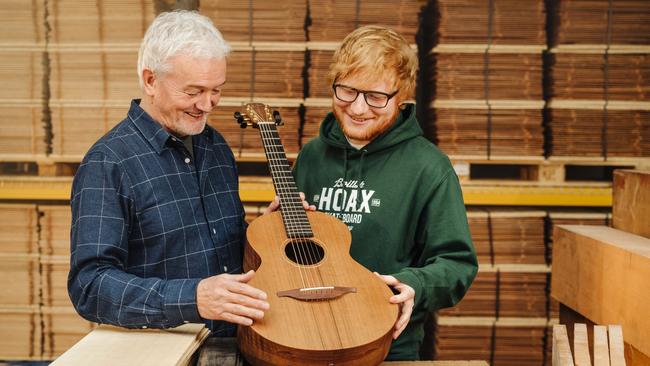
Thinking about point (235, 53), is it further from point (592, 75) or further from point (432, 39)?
→ point (592, 75)

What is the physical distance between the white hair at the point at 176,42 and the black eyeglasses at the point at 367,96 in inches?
17.7

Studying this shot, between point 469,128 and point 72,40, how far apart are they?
8.78ft

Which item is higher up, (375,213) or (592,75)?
(592,75)

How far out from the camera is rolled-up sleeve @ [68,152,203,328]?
157 cm

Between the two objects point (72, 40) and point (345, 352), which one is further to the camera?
point (72, 40)

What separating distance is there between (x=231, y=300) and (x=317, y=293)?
24 cm

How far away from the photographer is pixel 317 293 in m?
1.54

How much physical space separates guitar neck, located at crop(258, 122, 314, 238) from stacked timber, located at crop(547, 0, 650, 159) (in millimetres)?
2282

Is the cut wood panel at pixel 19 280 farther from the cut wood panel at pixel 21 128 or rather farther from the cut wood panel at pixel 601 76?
the cut wood panel at pixel 601 76

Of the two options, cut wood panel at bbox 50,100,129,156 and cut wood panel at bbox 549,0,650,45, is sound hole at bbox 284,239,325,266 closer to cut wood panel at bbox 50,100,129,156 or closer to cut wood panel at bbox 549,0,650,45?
cut wood panel at bbox 50,100,129,156

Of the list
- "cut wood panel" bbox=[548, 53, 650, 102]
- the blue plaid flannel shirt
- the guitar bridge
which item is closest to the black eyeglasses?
the blue plaid flannel shirt

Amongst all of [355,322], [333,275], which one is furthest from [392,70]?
[355,322]

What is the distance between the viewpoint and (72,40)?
3.75 m

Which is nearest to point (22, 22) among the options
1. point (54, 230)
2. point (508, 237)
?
point (54, 230)
